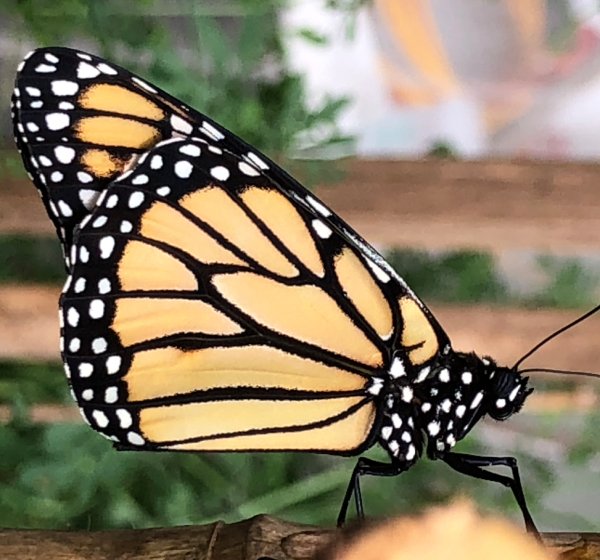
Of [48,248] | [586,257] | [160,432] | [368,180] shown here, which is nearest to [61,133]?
[160,432]

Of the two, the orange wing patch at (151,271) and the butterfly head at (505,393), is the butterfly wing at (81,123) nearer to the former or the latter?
the orange wing patch at (151,271)

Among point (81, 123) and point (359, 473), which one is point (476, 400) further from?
point (81, 123)

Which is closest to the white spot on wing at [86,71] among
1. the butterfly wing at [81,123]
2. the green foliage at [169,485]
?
the butterfly wing at [81,123]

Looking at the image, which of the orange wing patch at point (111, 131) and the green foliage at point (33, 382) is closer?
the orange wing patch at point (111, 131)

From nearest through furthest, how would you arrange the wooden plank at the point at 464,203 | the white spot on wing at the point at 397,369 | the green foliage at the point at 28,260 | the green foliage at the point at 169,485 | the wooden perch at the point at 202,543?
the wooden perch at the point at 202,543 → the white spot on wing at the point at 397,369 → the wooden plank at the point at 464,203 → the green foliage at the point at 169,485 → the green foliage at the point at 28,260

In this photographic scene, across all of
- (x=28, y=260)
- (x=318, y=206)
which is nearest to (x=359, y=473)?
(x=318, y=206)

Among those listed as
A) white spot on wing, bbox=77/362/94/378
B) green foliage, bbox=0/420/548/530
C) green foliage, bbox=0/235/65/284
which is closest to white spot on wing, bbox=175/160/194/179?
white spot on wing, bbox=77/362/94/378

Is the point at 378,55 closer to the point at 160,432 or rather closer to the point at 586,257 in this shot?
the point at 586,257

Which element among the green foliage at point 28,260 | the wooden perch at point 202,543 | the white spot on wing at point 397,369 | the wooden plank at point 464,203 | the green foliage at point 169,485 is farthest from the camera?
the green foliage at point 28,260
